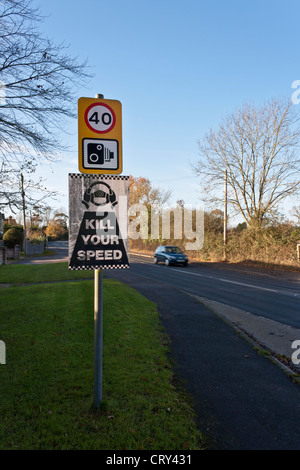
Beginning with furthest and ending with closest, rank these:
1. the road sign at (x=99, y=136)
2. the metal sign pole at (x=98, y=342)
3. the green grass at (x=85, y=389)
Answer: the road sign at (x=99, y=136)
the metal sign pole at (x=98, y=342)
the green grass at (x=85, y=389)

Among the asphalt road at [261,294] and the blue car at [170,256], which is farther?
the blue car at [170,256]

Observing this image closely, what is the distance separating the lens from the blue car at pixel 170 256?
82.5 feet

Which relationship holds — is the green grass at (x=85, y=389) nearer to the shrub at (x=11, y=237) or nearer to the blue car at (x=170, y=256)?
the blue car at (x=170, y=256)

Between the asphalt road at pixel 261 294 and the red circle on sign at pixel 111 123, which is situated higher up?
the red circle on sign at pixel 111 123

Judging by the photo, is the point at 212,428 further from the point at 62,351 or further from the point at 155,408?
the point at 62,351

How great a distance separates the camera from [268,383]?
4445 mm

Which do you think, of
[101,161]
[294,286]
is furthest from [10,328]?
[294,286]

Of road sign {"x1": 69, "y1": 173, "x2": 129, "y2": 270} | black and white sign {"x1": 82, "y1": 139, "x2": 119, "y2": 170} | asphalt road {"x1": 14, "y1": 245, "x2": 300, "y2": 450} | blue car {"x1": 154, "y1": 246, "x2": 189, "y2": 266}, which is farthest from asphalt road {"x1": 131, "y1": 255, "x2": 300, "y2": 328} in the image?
blue car {"x1": 154, "y1": 246, "x2": 189, "y2": 266}

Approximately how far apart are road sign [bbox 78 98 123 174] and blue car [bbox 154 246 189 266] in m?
21.8

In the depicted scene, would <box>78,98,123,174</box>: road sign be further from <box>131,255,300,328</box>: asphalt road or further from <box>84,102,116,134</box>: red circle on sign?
<box>131,255,300,328</box>: asphalt road

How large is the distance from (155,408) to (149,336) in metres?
2.72

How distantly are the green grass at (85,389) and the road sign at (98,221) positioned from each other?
5.19 ft

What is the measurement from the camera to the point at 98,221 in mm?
3520

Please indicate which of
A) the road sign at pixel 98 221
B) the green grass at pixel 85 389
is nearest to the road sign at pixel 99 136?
the road sign at pixel 98 221
